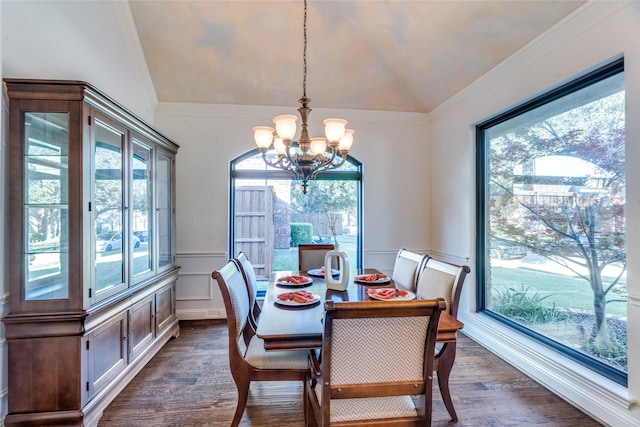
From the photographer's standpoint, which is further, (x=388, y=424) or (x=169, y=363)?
(x=169, y=363)

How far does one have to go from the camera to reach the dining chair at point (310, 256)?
3330 millimetres

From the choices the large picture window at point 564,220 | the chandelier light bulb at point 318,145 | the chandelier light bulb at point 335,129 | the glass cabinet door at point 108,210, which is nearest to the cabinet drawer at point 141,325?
the glass cabinet door at point 108,210

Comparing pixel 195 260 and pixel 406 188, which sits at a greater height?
pixel 406 188

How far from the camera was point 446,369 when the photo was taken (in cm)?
195

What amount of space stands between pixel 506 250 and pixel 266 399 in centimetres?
252

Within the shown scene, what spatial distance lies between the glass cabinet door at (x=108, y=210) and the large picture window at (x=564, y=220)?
11.0 feet

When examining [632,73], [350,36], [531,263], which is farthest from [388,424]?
[350,36]

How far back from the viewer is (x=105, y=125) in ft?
6.88

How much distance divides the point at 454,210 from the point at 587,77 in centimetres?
173

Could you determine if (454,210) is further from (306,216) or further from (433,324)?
(433,324)

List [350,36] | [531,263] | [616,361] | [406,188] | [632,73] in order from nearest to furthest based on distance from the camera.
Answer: [632,73]
[616,361]
[531,263]
[350,36]
[406,188]

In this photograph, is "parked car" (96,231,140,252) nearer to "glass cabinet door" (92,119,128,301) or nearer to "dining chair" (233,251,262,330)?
"glass cabinet door" (92,119,128,301)

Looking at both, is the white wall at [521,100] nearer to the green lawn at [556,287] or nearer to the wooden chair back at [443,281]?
the green lawn at [556,287]

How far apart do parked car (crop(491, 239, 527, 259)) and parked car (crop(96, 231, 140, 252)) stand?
3.38 metres
